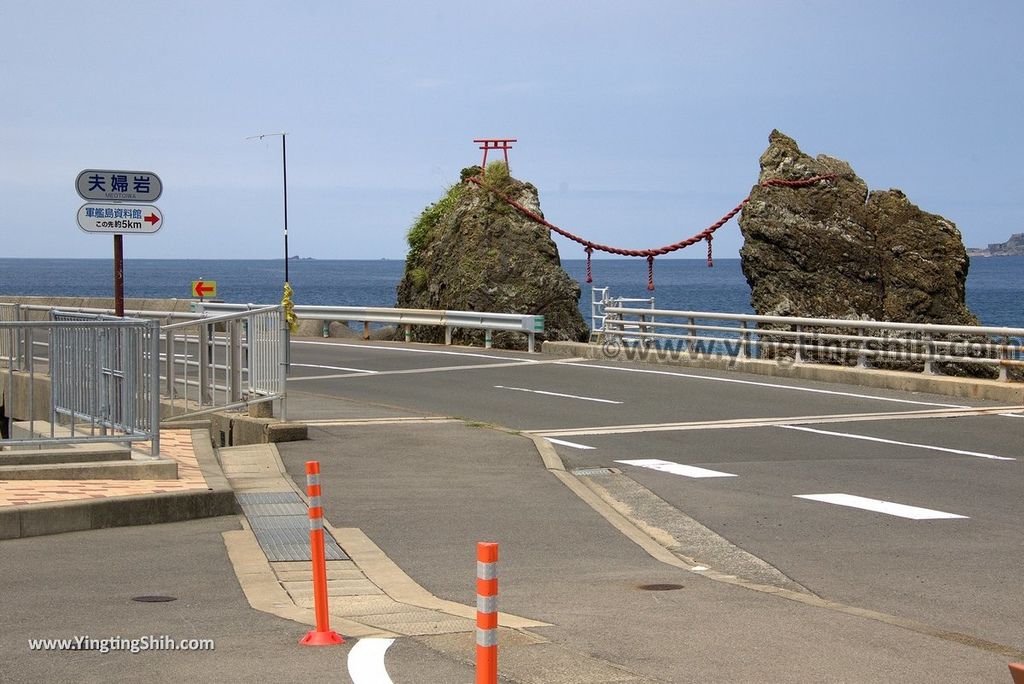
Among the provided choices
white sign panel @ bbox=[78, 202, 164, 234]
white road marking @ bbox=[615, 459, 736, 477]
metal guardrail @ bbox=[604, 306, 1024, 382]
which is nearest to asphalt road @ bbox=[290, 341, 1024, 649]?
white road marking @ bbox=[615, 459, 736, 477]

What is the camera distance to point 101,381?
45.2 feet

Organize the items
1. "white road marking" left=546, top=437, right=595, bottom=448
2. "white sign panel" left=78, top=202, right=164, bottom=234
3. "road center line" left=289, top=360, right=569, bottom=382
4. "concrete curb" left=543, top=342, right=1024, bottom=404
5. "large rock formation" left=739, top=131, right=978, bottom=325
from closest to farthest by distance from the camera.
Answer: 1. "white sign panel" left=78, top=202, right=164, bottom=234
2. "white road marking" left=546, top=437, right=595, bottom=448
3. "concrete curb" left=543, top=342, right=1024, bottom=404
4. "road center line" left=289, top=360, right=569, bottom=382
5. "large rock formation" left=739, top=131, right=978, bottom=325

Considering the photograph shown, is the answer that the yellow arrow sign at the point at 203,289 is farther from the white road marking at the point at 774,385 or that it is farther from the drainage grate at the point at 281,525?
the drainage grate at the point at 281,525

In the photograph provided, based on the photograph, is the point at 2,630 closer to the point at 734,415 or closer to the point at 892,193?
the point at 734,415

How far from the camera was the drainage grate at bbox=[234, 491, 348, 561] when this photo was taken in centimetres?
1030

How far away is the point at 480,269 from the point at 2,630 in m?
33.4

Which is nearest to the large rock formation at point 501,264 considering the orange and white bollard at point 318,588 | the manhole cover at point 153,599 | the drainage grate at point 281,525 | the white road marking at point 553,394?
the white road marking at point 553,394

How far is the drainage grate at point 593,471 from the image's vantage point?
14.8 metres

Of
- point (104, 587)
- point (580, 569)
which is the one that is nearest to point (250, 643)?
point (104, 587)

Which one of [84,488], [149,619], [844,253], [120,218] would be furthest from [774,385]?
[149,619]

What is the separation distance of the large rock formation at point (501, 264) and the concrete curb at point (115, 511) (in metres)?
28.2

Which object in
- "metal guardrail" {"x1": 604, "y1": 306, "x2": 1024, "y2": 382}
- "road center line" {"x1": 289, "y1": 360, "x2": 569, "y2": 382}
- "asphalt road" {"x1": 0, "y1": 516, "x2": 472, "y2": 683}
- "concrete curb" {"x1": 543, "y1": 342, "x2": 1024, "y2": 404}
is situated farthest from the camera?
"road center line" {"x1": 289, "y1": 360, "x2": 569, "y2": 382}

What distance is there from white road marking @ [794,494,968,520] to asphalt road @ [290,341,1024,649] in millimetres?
56

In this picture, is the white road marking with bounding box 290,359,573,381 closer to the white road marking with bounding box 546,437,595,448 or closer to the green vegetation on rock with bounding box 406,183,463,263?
the white road marking with bounding box 546,437,595,448
